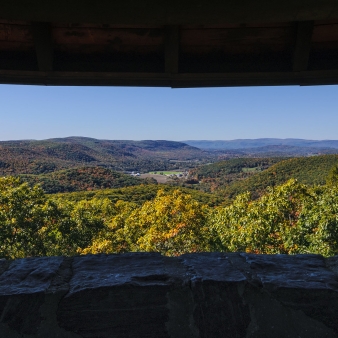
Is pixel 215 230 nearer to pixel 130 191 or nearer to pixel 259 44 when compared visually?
pixel 259 44

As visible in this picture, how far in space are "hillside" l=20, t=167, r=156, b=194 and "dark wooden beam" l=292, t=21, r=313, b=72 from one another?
31954 mm

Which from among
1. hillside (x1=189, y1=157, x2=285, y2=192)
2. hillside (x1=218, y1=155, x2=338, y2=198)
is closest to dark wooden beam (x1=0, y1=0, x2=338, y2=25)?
hillside (x1=218, y1=155, x2=338, y2=198)

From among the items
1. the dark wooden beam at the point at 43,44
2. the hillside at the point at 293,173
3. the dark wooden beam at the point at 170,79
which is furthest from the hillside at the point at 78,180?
the dark wooden beam at the point at 43,44

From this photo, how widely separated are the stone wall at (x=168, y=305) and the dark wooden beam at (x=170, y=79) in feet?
3.55

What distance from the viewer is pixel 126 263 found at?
1.45 meters

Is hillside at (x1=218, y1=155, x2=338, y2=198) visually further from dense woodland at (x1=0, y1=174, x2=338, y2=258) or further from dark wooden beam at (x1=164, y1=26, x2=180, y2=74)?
dark wooden beam at (x1=164, y1=26, x2=180, y2=74)

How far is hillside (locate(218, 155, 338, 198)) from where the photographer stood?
3369cm

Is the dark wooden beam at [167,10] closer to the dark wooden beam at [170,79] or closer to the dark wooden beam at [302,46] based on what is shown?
the dark wooden beam at [302,46]

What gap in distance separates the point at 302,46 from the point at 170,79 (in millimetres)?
721

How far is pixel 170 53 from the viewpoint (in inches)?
65.2

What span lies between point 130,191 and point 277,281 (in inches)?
1077

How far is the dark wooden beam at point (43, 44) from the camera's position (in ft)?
5.16

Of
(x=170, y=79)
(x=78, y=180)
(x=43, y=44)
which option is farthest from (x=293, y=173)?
(x=43, y=44)

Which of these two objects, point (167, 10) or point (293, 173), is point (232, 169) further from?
point (167, 10)
